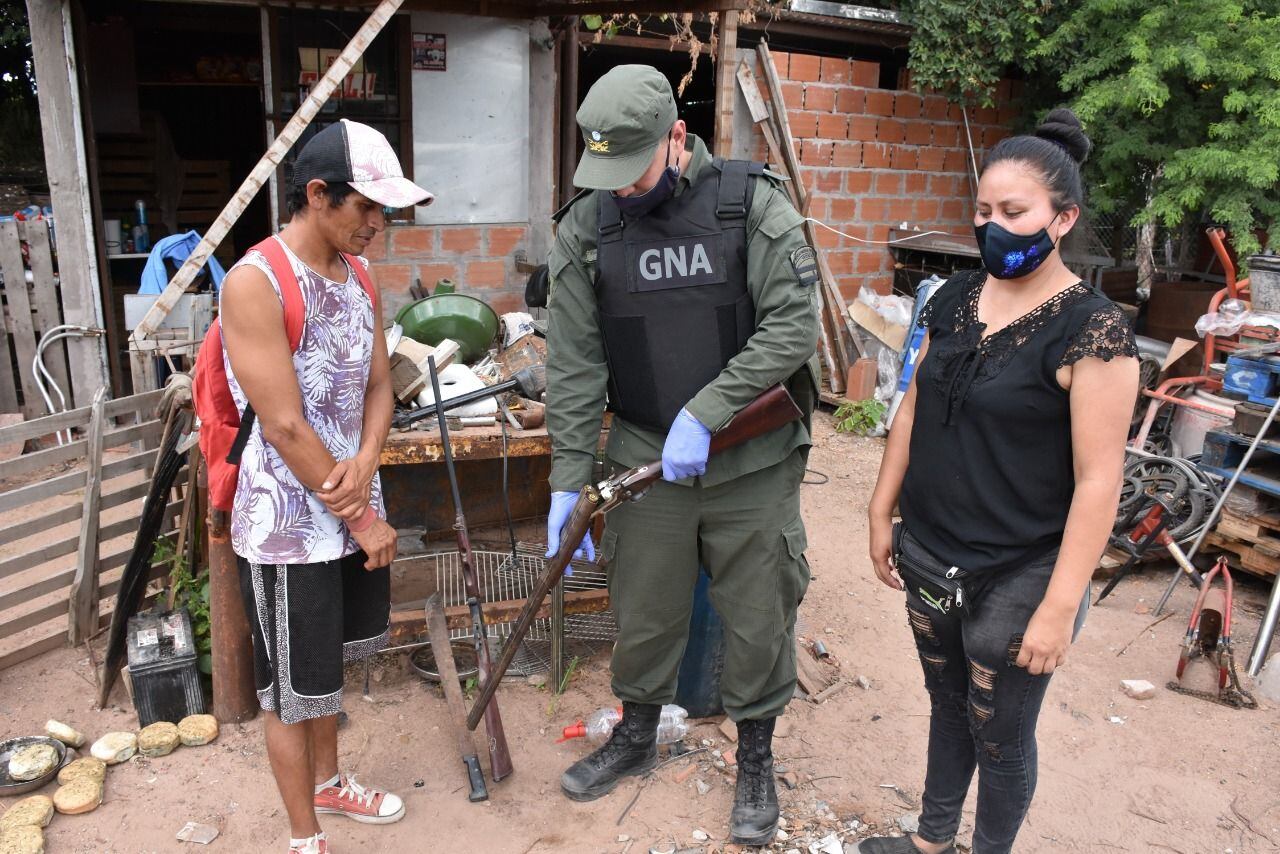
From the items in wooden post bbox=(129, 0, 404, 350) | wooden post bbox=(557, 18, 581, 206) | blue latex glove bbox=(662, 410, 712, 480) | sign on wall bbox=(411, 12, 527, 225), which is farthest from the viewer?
wooden post bbox=(557, 18, 581, 206)

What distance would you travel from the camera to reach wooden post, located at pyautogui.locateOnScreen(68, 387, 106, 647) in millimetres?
3484

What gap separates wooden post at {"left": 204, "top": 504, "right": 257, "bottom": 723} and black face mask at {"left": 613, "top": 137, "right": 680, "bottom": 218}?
1648mm

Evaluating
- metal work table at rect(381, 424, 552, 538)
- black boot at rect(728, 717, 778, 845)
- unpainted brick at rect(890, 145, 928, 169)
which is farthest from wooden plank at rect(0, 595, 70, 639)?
unpainted brick at rect(890, 145, 928, 169)

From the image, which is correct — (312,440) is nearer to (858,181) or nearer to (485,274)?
(485,274)

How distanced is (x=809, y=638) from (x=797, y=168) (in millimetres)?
4287

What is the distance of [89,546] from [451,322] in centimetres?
164

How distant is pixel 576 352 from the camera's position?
2750mm

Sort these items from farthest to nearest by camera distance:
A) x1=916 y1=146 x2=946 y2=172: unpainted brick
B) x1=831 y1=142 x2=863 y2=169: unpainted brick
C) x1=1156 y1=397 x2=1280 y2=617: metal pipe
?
x1=916 y1=146 x2=946 y2=172: unpainted brick → x1=831 y1=142 x2=863 y2=169: unpainted brick → x1=1156 y1=397 x2=1280 y2=617: metal pipe

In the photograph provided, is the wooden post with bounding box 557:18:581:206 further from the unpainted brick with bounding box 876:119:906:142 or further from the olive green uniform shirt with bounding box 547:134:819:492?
the olive green uniform shirt with bounding box 547:134:819:492

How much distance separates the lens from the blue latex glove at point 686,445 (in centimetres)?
247

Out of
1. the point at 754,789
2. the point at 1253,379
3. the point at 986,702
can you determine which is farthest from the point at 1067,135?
the point at 1253,379

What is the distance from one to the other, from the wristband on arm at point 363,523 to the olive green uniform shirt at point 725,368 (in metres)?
0.58

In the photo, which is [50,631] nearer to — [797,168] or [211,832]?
[211,832]

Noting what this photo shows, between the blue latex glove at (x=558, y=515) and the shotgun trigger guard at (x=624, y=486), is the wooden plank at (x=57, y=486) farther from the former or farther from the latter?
the shotgun trigger guard at (x=624, y=486)
